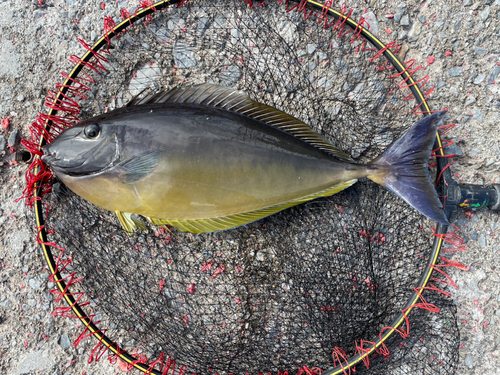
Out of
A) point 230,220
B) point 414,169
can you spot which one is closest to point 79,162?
point 230,220

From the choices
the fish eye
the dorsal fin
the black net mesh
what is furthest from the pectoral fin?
the black net mesh

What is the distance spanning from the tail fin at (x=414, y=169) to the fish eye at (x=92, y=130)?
1.40 metres

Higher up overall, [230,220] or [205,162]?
[205,162]

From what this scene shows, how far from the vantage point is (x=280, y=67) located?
189 centimetres

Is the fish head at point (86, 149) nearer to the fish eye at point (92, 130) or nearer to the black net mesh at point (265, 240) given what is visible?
the fish eye at point (92, 130)

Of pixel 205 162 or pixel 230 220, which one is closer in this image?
pixel 205 162

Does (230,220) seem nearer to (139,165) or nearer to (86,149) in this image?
(139,165)

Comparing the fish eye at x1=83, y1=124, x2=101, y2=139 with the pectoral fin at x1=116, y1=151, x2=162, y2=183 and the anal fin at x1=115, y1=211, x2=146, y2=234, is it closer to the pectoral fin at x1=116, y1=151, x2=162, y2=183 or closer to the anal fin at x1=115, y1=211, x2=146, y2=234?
the pectoral fin at x1=116, y1=151, x2=162, y2=183

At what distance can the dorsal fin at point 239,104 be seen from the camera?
162 centimetres

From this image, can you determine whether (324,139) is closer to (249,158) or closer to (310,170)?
(310,170)

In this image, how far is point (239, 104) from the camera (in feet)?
5.41

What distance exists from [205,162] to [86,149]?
0.59m

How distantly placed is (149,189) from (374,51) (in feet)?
5.07

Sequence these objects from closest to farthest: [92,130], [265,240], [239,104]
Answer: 1. [92,130]
2. [239,104]
3. [265,240]
